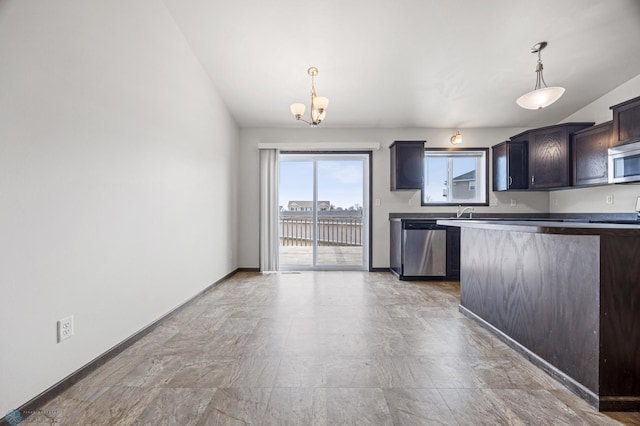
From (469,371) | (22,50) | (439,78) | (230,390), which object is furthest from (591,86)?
(22,50)

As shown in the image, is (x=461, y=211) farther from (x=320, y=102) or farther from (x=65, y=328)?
(x=65, y=328)

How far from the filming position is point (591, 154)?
3537 millimetres

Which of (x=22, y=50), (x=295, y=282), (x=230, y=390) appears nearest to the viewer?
(x=22, y=50)

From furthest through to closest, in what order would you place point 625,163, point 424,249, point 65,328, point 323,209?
point 323,209 < point 424,249 < point 625,163 < point 65,328

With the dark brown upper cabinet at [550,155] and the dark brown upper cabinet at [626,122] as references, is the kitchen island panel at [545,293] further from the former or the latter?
the dark brown upper cabinet at [550,155]

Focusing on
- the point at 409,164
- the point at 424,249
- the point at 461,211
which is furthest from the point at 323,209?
the point at 461,211

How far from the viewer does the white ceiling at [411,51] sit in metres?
2.62

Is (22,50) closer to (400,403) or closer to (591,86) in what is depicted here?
(400,403)

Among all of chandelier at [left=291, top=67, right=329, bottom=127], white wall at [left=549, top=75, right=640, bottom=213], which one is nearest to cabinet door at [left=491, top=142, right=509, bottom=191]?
white wall at [left=549, top=75, right=640, bottom=213]

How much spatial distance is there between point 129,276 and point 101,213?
0.55m

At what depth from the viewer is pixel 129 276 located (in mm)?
2090

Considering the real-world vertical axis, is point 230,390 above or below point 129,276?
below

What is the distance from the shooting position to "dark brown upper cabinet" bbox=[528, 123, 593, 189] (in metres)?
3.81

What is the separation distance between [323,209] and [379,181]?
109cm
